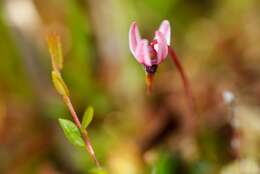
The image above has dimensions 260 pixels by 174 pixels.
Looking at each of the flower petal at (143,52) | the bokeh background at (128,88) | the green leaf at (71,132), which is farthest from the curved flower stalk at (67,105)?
the bokeh background at (128,88)

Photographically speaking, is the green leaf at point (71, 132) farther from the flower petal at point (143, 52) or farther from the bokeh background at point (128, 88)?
the bokeh background at point (128, 88)

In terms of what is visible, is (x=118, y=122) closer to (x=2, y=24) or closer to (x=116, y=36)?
(x=116, y=36)

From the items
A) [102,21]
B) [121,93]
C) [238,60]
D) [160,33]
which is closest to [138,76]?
[121,93]

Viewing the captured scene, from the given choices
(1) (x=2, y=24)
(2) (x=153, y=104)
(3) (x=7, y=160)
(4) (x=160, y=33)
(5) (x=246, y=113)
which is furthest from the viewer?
(1) (x=2, y=24)

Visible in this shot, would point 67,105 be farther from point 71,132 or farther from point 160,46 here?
point 160,46

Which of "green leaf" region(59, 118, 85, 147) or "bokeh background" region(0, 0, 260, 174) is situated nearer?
"green leaf" region(59, 118, 85, 147)

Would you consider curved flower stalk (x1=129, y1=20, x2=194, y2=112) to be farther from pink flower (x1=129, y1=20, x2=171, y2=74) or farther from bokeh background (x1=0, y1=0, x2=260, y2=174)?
bokeh background (x1=0, y1=0, x2=260, y2=174)

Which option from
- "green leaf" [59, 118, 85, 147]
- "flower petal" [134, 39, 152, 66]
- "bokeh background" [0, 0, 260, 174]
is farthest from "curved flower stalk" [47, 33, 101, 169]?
"bokeh background" [0, 0, 260, 174]

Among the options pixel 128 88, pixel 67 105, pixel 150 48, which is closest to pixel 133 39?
pixel 150 48
